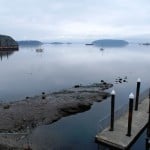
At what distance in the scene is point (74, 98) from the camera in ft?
131

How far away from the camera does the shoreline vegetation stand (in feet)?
75.7

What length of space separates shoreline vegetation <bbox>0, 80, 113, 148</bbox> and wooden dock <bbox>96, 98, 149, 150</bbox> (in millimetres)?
7248

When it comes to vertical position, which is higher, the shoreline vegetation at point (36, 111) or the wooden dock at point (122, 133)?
the wooden dock at point (122, 133)

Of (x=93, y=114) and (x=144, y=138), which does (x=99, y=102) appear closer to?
(x=93, y=114)

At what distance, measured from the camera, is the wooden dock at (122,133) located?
66.9 feet

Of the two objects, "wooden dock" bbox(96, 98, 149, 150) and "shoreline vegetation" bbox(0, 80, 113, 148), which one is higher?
"wooden dock" bbox(96, 98, 149, 150)

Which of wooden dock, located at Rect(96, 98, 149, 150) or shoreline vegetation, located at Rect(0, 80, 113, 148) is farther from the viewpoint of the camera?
shoreline vegetation, located at Rect(0, 80, 113, 148)

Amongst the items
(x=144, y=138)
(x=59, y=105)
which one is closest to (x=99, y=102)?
(x=59, y=105)

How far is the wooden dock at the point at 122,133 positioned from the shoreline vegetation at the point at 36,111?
7.25 metres

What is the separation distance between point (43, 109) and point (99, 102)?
33.3 feet

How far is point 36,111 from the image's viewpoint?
107ft

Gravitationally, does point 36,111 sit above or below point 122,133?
below

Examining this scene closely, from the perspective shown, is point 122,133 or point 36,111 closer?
point 122,133

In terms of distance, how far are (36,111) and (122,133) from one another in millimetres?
A: 14369
